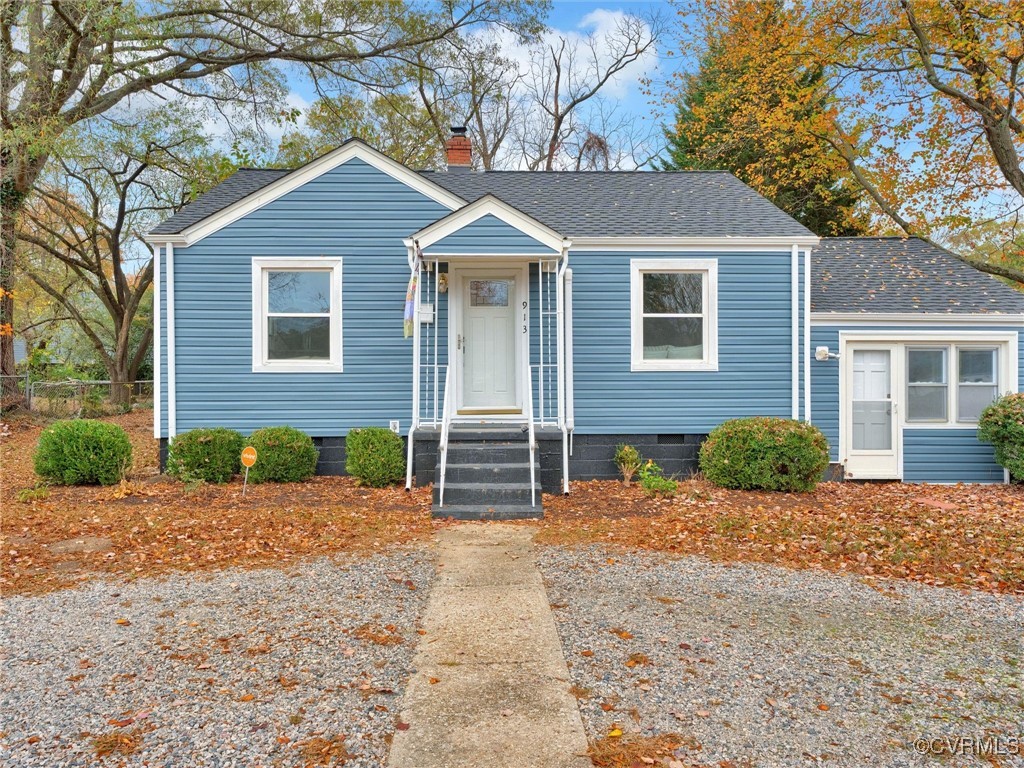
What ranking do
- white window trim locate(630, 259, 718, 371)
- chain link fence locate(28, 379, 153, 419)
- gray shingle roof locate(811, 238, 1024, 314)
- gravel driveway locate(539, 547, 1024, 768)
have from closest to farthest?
gravel driveway locate(539, 547, 1024, 768) → white window trim locate(630, 259, 718, 371) → gray shingle roof locate(811, 238, 1024, 314) → chain link fence locate(28, 379, 153, 419)

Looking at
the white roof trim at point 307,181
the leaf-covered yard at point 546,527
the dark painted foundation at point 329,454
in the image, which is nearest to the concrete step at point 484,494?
the leaf-covered yard at point 546,527

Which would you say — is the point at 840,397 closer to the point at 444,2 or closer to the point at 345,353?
the point at 345,353

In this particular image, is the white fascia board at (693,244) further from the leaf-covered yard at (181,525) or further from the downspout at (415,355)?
the leaf-covered yard at (181,525)

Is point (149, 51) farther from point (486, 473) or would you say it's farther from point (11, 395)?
point (486, 473)

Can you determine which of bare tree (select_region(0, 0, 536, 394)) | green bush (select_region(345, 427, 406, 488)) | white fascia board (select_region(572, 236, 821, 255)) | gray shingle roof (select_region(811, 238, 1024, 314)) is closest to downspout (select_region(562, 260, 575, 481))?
white fascia board (select_region(572, 236, 821, 255))

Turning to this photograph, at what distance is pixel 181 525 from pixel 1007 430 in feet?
37.2

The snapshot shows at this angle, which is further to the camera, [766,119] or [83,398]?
[83,398]

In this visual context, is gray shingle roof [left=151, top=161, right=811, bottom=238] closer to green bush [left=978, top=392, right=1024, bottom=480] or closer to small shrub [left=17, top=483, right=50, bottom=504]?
small shrub [left=17, top=483, right=50, bottom=504]

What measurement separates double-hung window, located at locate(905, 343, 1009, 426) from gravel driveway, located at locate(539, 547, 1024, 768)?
249 inches

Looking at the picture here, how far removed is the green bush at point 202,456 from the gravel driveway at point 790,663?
5.38 metres

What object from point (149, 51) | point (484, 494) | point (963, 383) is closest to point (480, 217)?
point (484, 494)

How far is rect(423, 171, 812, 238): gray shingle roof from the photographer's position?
A: 9508 mm

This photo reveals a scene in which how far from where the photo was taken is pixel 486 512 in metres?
7.05

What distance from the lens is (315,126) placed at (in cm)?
2281
